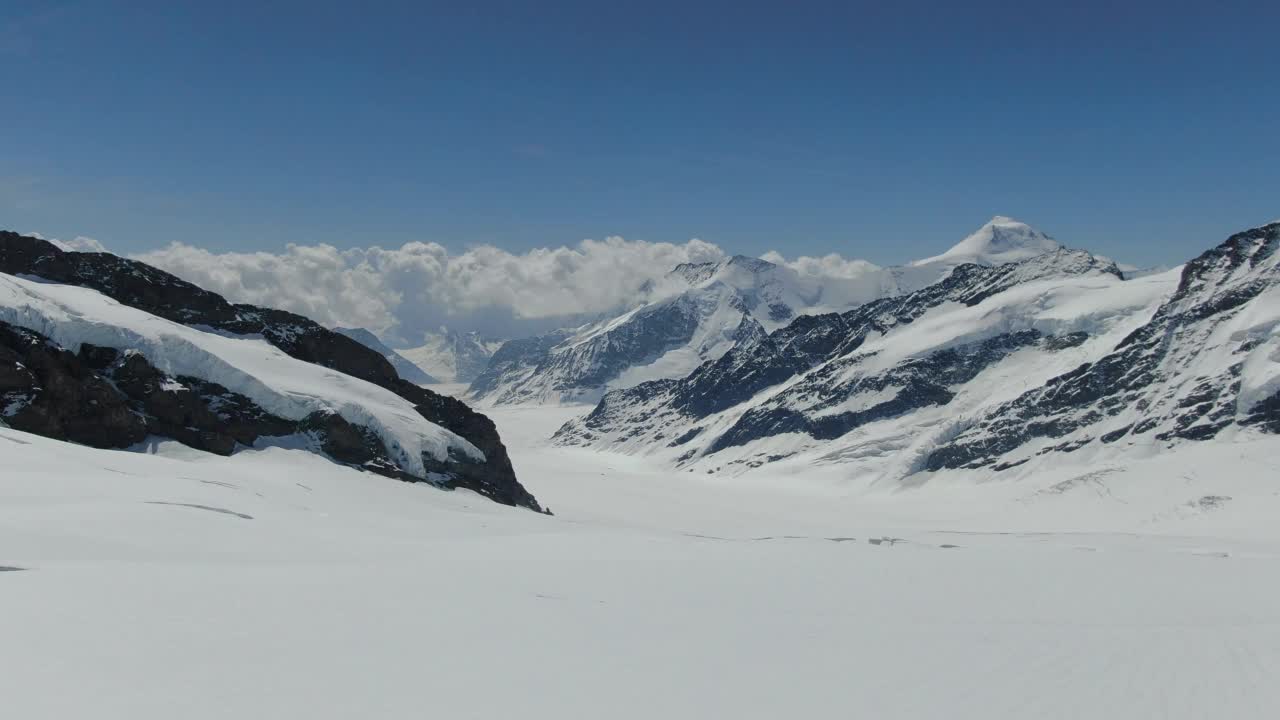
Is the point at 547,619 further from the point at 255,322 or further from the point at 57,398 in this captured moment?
the point at 255,322

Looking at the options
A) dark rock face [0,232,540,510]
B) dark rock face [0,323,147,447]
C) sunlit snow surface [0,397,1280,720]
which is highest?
dark rock face [0,232,540,510]

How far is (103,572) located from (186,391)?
51505 mm

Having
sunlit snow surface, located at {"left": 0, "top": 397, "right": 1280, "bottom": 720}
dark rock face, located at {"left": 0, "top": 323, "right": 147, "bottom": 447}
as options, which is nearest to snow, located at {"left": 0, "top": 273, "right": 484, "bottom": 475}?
dark rock face, located at {"left": 0, "top": 323, "right": 147, "bottom": 447}

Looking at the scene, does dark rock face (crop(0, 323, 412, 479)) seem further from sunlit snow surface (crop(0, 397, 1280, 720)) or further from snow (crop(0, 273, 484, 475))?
sunlit snow surface (crop(0, 397, 1280, 720))

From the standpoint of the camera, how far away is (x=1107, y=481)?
598 feet

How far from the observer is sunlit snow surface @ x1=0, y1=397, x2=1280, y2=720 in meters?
14.7

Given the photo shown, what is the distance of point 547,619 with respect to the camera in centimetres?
2141

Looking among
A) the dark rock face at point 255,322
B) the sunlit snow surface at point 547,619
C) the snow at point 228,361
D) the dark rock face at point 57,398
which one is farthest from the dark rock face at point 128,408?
the sunlit snow surface at point 547,619

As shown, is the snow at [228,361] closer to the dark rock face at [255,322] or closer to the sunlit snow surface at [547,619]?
the dark rock face at [255,322]

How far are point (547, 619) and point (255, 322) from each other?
7760 centimetres

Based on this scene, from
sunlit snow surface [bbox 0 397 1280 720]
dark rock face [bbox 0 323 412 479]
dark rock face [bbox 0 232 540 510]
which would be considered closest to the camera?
sunlit snow surface [bbox 0 397 1280 720]

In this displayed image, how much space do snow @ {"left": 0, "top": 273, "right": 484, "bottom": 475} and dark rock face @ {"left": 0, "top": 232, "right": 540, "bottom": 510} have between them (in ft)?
13.2

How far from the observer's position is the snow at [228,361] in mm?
64188

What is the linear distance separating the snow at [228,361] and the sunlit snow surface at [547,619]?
2342 cm
